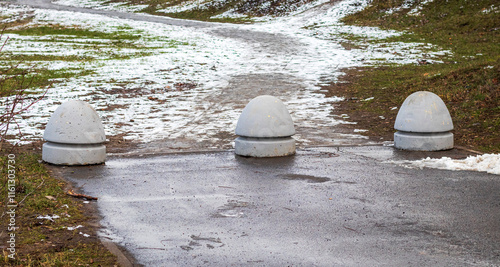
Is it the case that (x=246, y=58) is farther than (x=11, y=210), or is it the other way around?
(x=246, y=58)

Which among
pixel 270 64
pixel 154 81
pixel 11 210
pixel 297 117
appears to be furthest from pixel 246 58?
pixel 11 210

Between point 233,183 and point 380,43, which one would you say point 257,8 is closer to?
point 380,43

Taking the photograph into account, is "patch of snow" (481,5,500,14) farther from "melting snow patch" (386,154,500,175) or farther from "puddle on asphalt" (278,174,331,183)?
"puddle on asphalt" (278,174,331,183)

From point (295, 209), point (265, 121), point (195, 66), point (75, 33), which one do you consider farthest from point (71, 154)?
point (75, 33)

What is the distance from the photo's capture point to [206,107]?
14898 mm

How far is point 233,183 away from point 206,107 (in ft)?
23.4

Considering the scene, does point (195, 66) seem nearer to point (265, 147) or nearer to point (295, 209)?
point (265, 147)

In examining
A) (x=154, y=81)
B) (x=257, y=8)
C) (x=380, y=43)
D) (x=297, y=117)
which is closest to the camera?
(x=297, y=117)

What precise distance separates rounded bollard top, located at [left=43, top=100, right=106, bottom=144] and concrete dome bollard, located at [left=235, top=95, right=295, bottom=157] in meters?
2.14

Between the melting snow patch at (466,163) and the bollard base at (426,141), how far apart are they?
0.84 meters

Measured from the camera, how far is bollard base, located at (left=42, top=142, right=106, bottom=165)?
8.89 metres

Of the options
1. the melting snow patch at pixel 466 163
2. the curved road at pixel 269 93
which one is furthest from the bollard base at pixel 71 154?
the melting snow patch at pixel 466 163

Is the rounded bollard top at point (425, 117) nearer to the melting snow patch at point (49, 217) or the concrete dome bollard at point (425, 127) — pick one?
the concrete dome bollard at point (425, 127)

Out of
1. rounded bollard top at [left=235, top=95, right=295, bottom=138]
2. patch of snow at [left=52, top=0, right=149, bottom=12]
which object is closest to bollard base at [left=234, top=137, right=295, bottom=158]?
rounded bollard top at [left=235, top=95, right=295, bottom=138]
